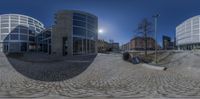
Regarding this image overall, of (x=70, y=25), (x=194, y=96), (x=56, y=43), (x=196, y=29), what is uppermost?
(x=196, y=29)

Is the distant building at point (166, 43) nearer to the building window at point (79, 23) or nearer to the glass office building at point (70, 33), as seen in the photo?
the glass office building at point (70, 33)

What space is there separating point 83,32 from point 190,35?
276ft

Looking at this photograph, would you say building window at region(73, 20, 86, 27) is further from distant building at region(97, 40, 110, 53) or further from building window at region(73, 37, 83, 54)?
distant building at region(97, 40, 110, 53)

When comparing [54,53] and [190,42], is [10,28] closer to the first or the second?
[54,53]

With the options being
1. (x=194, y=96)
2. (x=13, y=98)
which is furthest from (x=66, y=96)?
(x=194, y=96)

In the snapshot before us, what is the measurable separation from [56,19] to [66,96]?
35.9 m

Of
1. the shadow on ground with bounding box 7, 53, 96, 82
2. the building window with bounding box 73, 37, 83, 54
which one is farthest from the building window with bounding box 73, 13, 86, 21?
the shadow on ground with bounding box 7, 53, 96, 82

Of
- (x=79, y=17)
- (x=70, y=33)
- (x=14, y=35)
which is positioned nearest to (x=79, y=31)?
(x=70, y=33)

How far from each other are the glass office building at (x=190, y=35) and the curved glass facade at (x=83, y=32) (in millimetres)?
72269

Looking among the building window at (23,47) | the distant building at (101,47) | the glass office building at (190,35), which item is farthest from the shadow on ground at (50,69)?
the glass office building at (190,35)

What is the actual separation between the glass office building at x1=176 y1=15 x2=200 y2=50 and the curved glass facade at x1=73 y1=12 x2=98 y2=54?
72.3 metres

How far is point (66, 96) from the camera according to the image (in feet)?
19.0

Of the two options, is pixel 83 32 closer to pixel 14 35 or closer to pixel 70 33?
pixel 70 33

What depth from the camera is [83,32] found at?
134ft
